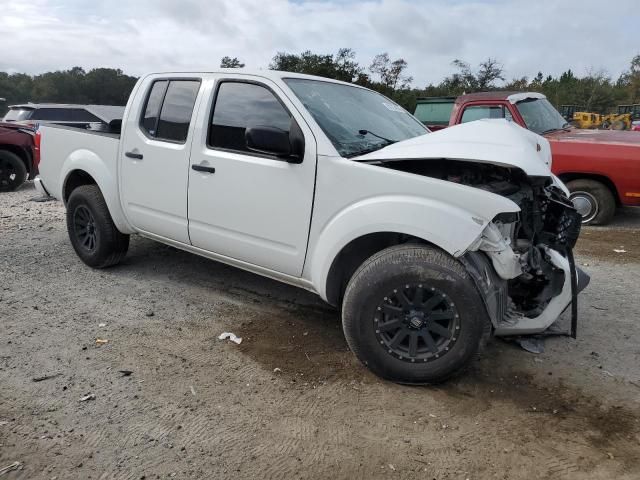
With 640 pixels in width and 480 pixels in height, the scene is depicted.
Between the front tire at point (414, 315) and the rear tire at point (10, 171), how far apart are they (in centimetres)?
945

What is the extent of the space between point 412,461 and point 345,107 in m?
2.51

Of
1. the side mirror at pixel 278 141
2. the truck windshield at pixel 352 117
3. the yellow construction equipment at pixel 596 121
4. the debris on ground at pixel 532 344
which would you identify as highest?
the yellow construction equipment at pixel 596 121

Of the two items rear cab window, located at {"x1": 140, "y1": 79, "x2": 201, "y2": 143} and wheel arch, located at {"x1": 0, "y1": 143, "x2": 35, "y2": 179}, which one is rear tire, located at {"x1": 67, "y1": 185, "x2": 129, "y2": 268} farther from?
wheel arch, located at {"x1": 0, "y1": 143, "x2": 35, "y2": 179}

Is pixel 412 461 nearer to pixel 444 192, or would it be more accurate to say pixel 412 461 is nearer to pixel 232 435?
pixel 232 435

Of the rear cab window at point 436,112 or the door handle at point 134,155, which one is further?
the rear cab window at point 436,112

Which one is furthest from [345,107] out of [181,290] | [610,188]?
[610,188]

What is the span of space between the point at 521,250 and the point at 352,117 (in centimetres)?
153

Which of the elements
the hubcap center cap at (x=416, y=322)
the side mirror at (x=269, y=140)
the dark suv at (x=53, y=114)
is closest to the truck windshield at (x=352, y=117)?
the side mirror at (x=269, y=140)

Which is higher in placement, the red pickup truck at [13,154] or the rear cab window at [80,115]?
the rear cab window at [80,115]

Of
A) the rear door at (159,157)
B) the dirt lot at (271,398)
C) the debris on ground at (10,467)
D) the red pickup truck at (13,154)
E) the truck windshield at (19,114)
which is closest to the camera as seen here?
the debris on ground at (10,467)

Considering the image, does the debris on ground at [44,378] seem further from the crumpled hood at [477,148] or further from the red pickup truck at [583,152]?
the red pickup truck at [583,152]

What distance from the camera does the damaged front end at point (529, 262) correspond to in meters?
2.93

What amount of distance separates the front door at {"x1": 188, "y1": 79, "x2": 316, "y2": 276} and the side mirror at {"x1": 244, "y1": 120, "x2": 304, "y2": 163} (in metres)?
0.04

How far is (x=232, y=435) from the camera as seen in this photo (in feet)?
8.73
